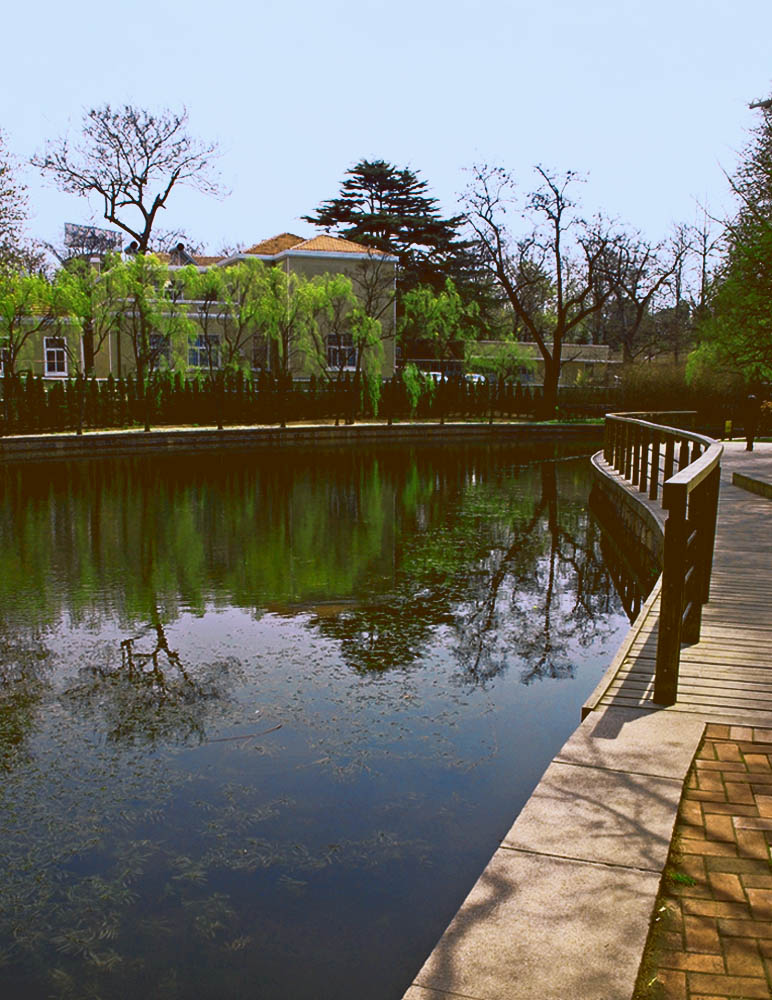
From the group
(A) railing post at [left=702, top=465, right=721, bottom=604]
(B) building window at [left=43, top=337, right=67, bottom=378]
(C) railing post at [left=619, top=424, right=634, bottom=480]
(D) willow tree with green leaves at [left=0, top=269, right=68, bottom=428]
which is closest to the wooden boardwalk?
(A) railing post at [left=702, top=465, right=721, bottom=604]

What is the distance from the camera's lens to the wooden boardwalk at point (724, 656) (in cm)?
447

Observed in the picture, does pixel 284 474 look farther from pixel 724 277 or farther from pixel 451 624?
pixel 451 624

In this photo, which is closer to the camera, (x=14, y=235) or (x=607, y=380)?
(x=14, y=235)

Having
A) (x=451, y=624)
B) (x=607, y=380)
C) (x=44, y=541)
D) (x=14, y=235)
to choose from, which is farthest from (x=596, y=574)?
(x=607, y=380)

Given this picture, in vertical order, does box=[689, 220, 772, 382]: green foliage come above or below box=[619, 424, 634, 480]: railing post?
above

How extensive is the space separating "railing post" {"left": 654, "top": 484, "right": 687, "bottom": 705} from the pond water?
2.79ft

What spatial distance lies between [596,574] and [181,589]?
4.55 meters

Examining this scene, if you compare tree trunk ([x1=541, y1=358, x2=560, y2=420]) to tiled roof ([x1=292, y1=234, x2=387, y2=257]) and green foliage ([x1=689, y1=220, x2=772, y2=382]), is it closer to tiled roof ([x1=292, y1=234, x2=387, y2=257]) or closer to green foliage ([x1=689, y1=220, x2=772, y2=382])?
tiled roof ([x1=292, y1=234, x2=387, y2=257])

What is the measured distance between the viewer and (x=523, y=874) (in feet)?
9.58

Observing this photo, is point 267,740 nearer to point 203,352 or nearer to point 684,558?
point 684,558

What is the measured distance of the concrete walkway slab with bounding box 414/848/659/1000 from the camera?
7.80 ft

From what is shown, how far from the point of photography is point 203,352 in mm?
38281

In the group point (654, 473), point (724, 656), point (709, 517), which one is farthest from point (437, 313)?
point (724, 656)

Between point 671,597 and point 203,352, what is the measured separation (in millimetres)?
35751
